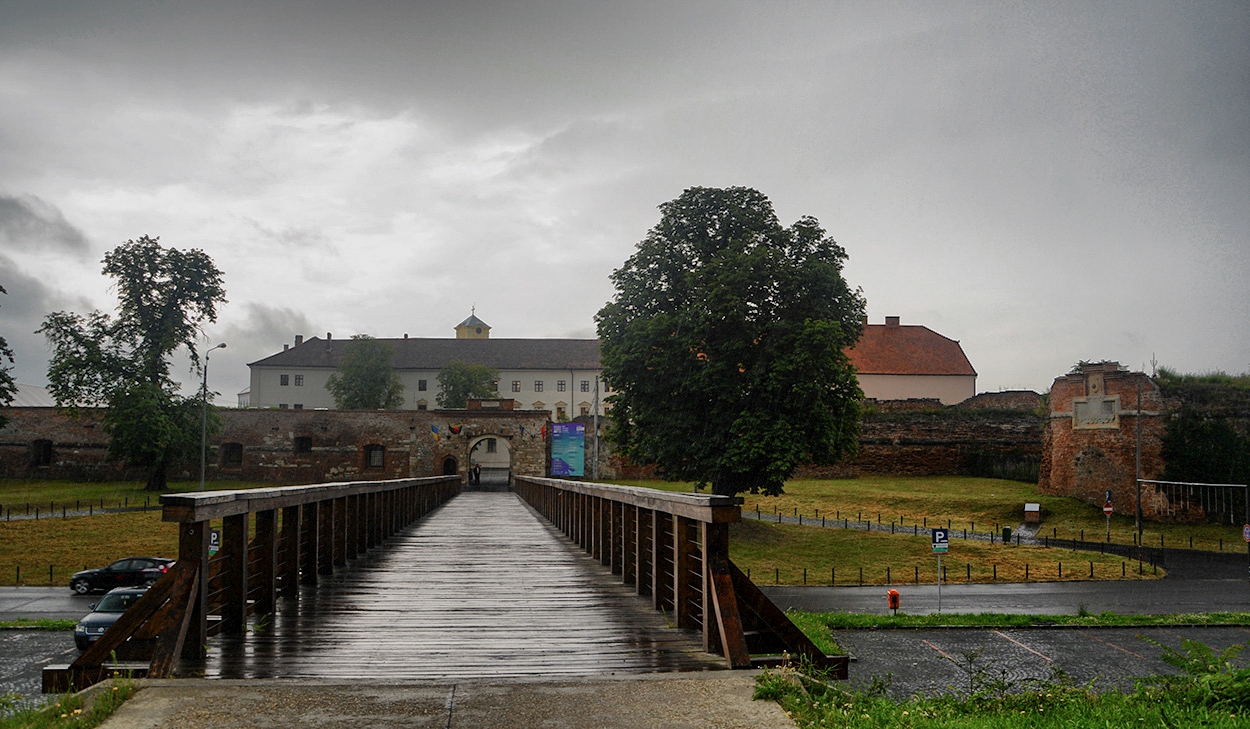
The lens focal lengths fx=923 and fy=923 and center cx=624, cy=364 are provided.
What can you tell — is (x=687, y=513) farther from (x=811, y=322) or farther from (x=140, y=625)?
(x=811, y=322)

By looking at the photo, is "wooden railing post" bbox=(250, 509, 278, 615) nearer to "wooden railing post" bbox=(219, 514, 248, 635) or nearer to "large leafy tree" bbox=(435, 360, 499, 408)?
"wooden railing post" bbox=(219, 514, 248, 635)

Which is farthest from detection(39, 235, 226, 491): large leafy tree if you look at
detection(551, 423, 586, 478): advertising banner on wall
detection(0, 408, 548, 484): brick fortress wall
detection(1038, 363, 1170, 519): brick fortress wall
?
detection(1038, 363, 1170, 519): brick fortress wall

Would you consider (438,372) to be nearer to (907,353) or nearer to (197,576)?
(907,353)

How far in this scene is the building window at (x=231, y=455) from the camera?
50.0m

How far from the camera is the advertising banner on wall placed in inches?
1777

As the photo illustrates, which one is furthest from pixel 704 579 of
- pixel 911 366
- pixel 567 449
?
pixel 911 366

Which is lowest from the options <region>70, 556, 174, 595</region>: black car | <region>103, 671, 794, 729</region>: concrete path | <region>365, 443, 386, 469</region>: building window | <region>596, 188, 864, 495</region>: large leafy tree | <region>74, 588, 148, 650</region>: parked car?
<region>70, 556, 174, 595</region>: black car

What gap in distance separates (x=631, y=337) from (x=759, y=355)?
347 cm

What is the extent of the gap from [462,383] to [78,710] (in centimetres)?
7023

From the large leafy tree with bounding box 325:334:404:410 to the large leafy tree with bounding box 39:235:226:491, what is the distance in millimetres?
27879

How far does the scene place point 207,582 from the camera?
16.4 feet

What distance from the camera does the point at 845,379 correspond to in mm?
24938

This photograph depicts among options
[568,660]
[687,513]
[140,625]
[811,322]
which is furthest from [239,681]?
[811,322]

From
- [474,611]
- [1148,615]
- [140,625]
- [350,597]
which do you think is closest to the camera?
[140,625]
